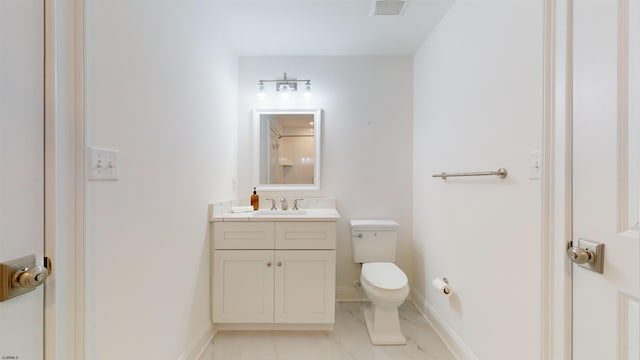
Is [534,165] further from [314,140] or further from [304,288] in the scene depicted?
[314,140]

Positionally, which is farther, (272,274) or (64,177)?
(272,274)

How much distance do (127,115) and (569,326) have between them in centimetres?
164

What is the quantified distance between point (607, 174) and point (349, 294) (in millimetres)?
2122

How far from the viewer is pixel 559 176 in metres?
0.80

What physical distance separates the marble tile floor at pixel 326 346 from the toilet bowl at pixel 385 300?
0.20 ft

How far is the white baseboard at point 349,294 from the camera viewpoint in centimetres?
245

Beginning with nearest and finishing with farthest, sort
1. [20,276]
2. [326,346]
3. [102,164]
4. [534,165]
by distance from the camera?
[20,276], [102,164], [534,165], [326,346]

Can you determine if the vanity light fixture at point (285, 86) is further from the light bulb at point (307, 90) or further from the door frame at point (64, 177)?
the door frame at point (64, 177)

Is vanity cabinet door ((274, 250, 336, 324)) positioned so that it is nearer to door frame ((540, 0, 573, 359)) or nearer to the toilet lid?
the toilet lid

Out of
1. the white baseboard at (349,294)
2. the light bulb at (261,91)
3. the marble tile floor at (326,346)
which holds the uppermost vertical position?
the light bulb at (261,91)

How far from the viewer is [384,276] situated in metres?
1.89

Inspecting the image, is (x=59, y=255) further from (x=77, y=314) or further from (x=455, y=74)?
(x=455, y=74)

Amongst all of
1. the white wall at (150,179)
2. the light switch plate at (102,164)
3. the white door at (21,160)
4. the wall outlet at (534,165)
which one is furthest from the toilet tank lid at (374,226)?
the white door at (21,160)


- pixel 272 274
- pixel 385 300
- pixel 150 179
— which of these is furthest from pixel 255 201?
pixel 385 300
